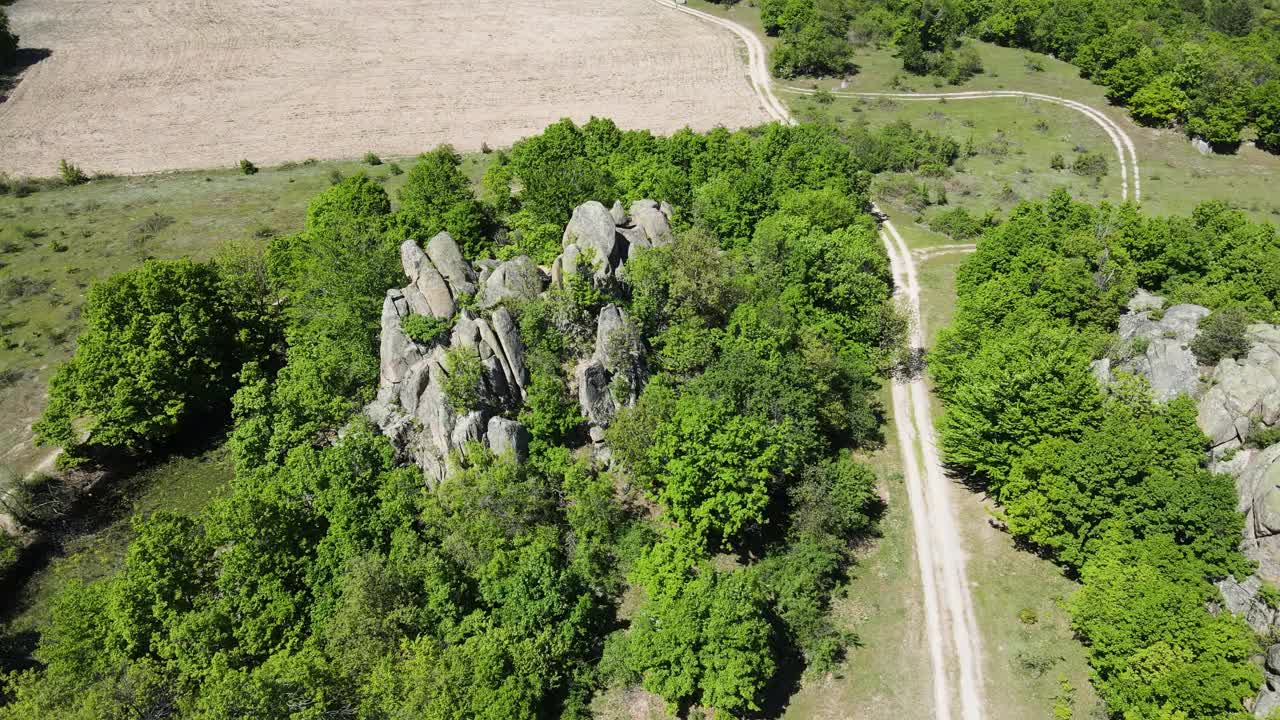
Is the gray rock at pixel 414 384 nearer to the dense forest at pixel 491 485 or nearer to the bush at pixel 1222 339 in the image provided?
the dense forest at pixel 491 485

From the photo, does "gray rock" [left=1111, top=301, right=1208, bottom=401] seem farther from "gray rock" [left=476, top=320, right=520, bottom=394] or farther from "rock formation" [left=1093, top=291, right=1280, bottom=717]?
"gray rock" [left=476, top=320, right=520, bottom=394]

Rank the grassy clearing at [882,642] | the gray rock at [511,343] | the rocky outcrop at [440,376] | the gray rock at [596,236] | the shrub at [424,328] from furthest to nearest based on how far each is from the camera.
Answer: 1. the gray rock at [596,236]
2. the gray rock at [511,343]
3. the shrub at [424,328]
4. the rocky outcrop at [440,376]
5. the grassy clearing at [882,642]

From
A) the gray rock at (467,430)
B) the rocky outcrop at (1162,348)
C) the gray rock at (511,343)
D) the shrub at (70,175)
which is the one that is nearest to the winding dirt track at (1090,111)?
the rocky outcrop at (1162,348)

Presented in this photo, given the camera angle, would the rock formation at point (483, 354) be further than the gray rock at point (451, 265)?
No

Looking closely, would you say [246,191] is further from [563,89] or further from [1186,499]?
[1186,499]

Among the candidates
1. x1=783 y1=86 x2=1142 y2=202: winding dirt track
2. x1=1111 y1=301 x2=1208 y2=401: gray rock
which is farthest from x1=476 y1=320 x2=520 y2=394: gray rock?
x1=783 y1=86 x2=1142 y2=202: winding dirt track

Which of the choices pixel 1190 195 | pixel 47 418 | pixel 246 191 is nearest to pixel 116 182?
pixel 246 191

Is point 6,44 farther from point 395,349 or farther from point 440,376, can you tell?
point 440,376
